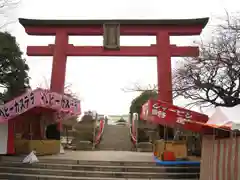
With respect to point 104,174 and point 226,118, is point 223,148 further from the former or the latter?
point 104,174

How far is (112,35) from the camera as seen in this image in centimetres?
1792

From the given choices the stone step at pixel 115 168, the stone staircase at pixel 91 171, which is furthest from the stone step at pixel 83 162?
the stone step at pixel 115 168

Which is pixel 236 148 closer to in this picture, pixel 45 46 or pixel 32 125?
pixel 32 125

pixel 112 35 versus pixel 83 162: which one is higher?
pixel 112 35

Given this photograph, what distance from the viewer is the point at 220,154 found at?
7.32 metres

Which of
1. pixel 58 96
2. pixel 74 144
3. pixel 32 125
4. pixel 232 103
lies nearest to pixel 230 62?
pixel 232 103

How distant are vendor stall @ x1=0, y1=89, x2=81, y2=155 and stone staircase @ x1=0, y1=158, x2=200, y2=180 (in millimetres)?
1428

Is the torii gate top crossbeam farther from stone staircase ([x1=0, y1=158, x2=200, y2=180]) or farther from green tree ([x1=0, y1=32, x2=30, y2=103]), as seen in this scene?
stone staircase ([x1=0, y1=158, x2=200, y2=180])

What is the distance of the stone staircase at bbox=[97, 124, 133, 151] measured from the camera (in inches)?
743

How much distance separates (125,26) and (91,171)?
386 inches

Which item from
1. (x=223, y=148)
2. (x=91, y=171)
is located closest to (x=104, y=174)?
(x=91, y=171)

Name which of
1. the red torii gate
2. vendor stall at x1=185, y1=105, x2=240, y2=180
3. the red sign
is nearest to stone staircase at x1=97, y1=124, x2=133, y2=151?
the red torii gate

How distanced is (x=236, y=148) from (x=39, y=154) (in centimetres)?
903

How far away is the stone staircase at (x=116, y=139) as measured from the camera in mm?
18866
